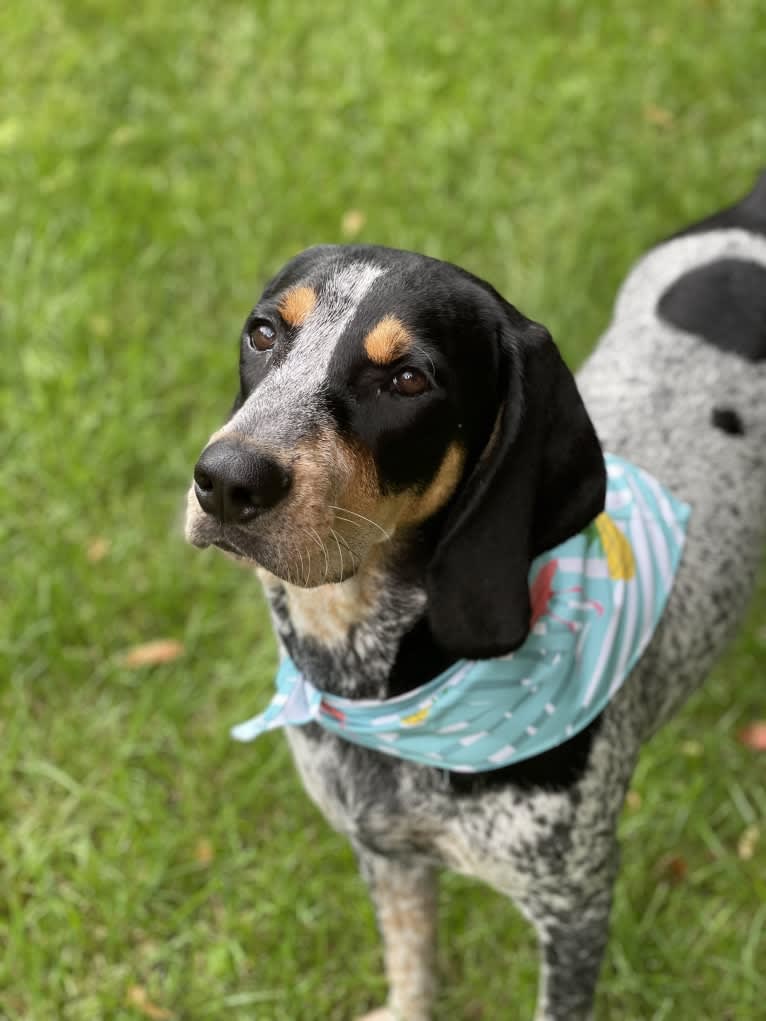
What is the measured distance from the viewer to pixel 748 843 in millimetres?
4477

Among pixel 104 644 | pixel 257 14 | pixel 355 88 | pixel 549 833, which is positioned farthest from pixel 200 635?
pixel 257 14

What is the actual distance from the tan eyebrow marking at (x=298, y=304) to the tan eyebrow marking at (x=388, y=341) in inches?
7.2

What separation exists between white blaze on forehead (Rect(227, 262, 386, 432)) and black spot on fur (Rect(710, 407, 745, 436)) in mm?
1507

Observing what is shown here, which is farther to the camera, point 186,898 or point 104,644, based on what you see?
point 104,644

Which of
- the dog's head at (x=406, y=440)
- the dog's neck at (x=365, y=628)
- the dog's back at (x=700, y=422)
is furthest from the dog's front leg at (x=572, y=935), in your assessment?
the dog's head at (x=406, y=440)

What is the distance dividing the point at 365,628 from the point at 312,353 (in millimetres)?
688

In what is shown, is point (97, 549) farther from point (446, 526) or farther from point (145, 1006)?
point (446, 526)

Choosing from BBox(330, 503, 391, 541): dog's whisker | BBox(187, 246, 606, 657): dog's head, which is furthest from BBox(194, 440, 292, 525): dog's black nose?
BBox(330, 503, 391, 541): dog's whisker

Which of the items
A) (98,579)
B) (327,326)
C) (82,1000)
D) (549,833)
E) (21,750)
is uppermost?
(327,326)

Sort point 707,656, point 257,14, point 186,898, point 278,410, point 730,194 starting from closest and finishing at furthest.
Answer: point 278,410 → point 707,656 → point 186,898 → point 730,194 → point 257,14

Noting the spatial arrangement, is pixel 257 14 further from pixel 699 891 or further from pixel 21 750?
pixel 699 891

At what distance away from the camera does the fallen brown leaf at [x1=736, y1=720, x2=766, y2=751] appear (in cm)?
473

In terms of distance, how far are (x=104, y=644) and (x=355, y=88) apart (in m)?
3.60

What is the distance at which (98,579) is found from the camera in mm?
5102
